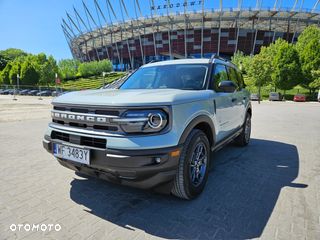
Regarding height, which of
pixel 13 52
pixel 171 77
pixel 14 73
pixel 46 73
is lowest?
pixel 171 77

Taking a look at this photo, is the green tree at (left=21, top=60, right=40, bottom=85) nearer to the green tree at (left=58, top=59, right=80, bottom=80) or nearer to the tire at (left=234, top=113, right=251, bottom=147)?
the green tree at (left=58, top=59, right=80, bottom=80)

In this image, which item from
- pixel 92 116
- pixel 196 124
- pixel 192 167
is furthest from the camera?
pixel 192 167

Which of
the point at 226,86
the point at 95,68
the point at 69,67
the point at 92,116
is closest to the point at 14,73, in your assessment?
the point at 95,68

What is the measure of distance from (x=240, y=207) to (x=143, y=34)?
71530 millimetres

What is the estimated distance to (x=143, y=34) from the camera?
68.1 meters

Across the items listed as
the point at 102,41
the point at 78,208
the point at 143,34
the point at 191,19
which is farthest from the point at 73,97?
the point at 102,41

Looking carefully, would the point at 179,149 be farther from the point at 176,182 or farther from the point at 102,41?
the point at 102,41

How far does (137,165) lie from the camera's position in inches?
84.4

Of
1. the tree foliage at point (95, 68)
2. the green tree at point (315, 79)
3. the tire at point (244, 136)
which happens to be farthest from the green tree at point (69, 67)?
the tire at point (244, 136)

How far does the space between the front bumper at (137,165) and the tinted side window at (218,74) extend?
1568 millimetres

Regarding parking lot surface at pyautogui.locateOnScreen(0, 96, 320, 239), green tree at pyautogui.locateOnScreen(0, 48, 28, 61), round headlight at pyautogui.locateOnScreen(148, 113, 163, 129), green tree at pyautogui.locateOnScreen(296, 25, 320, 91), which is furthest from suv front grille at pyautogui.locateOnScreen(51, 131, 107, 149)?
green tree at pyautogui.locateOnScreen(0, 48, 28, 61)

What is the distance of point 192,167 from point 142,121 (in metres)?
1.07

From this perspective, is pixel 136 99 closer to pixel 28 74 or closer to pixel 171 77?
pixel 171 77

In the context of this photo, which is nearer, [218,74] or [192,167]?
[192,167]
